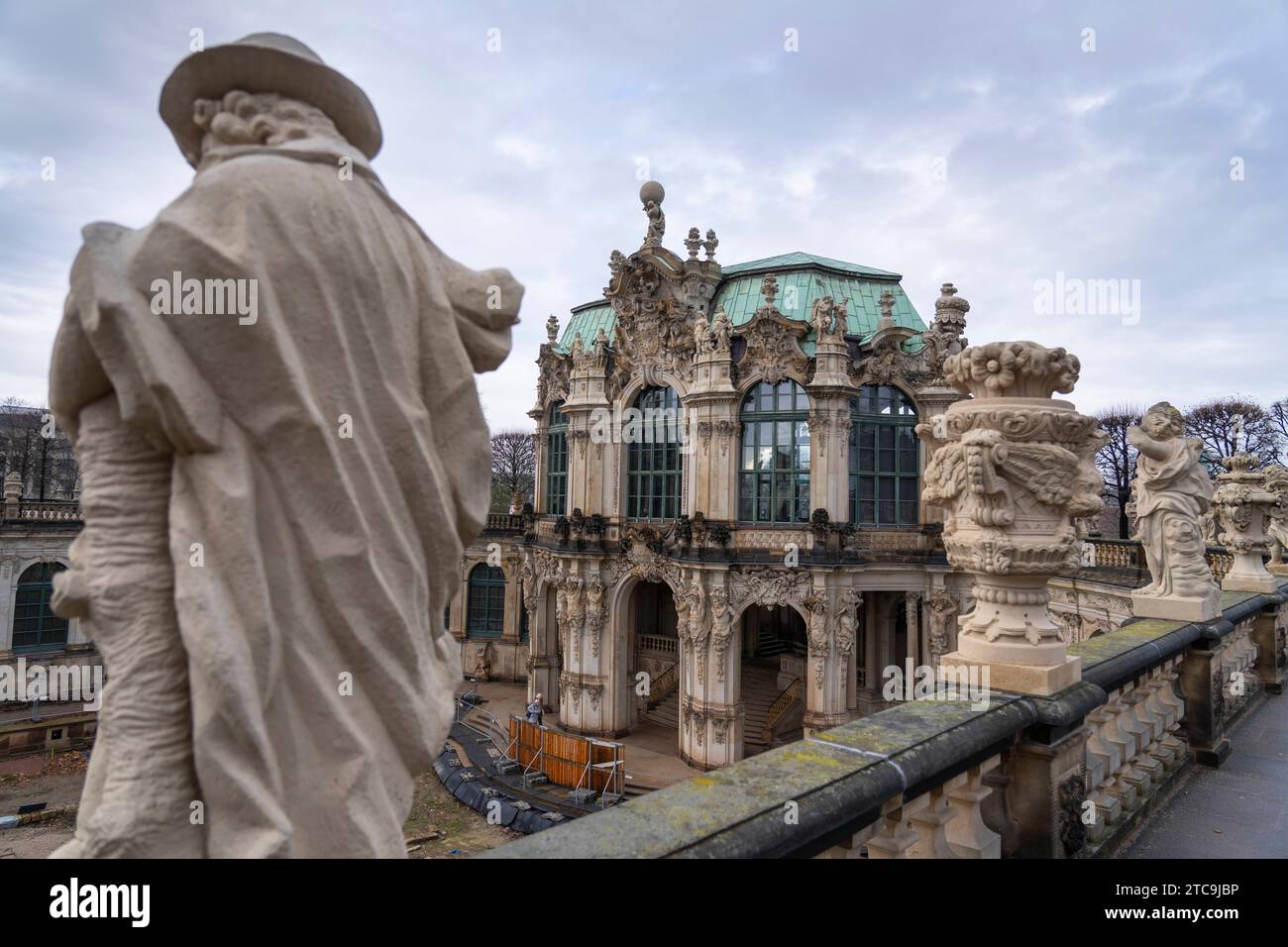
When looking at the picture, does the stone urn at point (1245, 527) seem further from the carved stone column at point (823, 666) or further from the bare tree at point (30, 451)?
the bare tree at point (30, 451)

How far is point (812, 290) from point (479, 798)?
16.1 metres

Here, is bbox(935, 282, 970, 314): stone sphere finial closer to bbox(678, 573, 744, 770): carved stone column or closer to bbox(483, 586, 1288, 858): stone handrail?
bbox(678, 573, 744, 770): carved stone column

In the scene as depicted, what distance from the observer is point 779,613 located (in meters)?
27.0

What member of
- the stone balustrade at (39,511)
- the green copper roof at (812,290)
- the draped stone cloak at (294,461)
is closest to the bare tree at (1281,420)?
the green copper roof at (812,290)

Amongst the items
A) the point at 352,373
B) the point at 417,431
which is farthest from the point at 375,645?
the point at 352,373

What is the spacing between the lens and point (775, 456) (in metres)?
19.5

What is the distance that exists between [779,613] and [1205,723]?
2134 centimetres

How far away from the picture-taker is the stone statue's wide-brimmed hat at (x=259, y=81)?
1859mm

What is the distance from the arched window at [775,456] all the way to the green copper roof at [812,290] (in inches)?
89.4

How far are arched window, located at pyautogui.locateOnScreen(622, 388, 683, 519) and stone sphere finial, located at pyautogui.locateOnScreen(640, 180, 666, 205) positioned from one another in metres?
5.66

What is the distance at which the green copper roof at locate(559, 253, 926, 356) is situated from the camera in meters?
20.9

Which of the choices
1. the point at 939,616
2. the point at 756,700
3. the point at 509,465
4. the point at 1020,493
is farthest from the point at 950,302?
the point at 509,465

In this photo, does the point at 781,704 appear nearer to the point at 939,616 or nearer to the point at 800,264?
the point at 939,616
